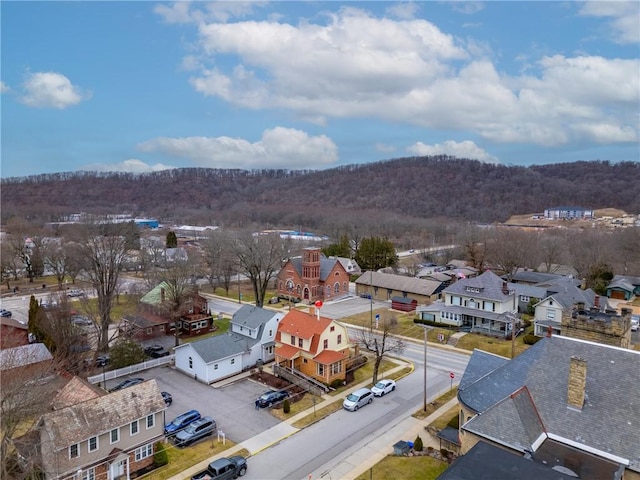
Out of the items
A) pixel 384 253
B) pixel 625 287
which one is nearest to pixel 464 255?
pixel 384 253

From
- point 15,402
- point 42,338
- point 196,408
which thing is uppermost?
point 15,402

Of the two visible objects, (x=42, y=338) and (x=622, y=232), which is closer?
(x=42, y=338)

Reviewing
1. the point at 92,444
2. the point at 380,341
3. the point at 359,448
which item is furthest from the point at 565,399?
the point at 380,341

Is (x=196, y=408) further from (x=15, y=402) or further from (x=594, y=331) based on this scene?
(x=594, y=331)

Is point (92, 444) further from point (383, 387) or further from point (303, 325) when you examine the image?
point (383, 387)

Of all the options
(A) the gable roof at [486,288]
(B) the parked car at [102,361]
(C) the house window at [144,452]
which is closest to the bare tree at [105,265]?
(B) the parked car at [102,361]

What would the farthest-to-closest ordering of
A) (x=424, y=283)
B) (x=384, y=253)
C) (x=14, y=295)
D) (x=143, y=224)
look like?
(x=143, y=224)
(x=384, y=253)
(x=14, y=295)
(x=424, y=283)
